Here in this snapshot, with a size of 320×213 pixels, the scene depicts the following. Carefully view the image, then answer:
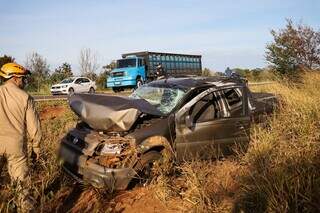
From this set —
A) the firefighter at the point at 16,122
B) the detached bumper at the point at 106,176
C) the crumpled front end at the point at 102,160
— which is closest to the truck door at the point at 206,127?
the crumpled front end at the point at 102,160

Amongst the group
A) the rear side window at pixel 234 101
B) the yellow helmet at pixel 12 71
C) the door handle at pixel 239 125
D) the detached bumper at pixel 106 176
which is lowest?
the detached bumper at pixel 106 176

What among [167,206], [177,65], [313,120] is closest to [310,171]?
[167,206]

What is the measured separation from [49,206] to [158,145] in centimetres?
181

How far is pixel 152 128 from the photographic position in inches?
275

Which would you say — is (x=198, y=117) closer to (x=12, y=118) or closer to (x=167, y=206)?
(x=167, y=206)

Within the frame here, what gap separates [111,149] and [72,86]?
81.5 ft

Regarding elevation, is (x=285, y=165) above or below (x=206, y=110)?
below

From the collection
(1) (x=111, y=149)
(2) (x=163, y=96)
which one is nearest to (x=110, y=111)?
(1) (x=111, y=149)

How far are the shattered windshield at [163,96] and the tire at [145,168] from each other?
93 cm

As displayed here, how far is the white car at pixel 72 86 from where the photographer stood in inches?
1176

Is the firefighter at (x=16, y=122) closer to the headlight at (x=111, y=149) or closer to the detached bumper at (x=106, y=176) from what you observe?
the detached bumper at (x=106, y=176)

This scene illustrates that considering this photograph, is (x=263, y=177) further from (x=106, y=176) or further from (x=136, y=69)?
(x=136, y=69)

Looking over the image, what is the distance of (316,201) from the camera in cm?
512

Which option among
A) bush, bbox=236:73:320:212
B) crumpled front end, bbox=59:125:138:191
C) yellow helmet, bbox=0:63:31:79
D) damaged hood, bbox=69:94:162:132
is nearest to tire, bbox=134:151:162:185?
crumpled front end, bbox=59:125:138:191
